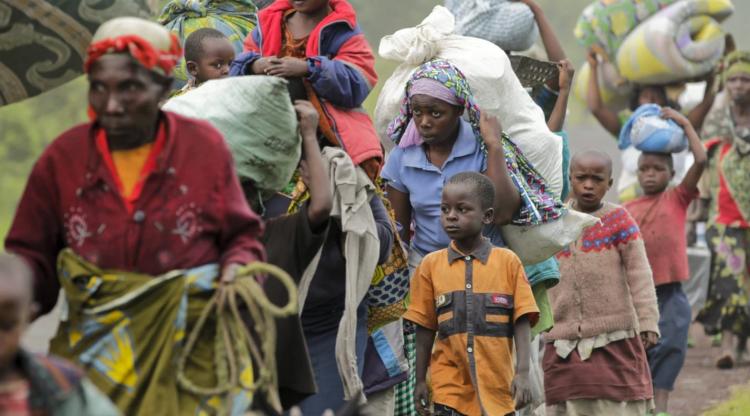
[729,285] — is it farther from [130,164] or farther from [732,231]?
[130,164]

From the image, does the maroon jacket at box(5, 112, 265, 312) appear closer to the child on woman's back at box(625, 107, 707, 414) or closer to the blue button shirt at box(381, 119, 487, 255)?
the blue button shirt at box(381, 119, 487, 255)

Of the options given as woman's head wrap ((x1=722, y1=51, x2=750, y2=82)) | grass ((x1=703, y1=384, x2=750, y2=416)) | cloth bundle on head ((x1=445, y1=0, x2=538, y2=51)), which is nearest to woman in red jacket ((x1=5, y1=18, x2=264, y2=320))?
cloth bundle on head ((x1=445, y1=0, x2=538, y2=51))

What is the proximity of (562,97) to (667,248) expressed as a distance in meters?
2.01

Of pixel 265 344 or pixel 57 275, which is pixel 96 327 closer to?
pixel 57 275

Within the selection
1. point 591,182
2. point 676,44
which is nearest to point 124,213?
point 591,182

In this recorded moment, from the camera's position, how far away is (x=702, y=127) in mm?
15891

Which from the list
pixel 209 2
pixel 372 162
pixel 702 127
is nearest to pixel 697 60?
pixel 702 127

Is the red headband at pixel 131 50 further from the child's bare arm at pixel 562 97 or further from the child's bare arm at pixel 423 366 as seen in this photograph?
the child's bare arm at pixel 562 97

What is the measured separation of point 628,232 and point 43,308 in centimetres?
445

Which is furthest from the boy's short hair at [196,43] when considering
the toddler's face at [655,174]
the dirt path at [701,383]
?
the dirt path at [701,383]

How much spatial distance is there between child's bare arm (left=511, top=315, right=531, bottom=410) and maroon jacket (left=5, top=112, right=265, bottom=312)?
2.26 m

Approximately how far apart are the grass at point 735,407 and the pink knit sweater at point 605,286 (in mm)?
1402

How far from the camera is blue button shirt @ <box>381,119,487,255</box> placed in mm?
7570

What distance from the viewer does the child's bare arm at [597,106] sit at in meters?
15.9
